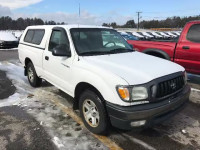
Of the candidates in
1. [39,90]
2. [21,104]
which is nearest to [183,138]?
[21,104]

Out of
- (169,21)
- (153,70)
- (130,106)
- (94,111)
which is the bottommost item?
(94,111)

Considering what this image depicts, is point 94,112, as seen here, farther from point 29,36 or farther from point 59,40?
point 29,36

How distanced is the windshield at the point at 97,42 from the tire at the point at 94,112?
0.87 m

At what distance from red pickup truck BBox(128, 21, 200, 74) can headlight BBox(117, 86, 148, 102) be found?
11.1 feet

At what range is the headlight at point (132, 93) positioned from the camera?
3166mm

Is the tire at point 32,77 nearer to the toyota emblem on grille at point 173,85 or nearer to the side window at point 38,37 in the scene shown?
the side window at point 38,37

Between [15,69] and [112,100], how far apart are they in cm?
711

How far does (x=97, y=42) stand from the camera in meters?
4.62

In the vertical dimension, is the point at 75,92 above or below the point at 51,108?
above

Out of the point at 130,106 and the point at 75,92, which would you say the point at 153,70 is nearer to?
the point at 130,106

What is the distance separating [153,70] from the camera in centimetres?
359

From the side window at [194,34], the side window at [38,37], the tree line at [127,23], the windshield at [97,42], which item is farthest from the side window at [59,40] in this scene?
the tree line at [127,23]

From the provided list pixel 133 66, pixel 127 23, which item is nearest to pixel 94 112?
pixel 133 66

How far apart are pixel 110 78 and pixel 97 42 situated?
1500 millimetres
